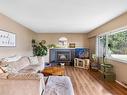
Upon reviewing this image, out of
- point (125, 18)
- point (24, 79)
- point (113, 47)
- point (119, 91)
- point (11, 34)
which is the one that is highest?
point (125, 18)

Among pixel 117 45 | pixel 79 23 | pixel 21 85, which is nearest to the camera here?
pixel 21 85

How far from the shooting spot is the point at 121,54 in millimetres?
5172

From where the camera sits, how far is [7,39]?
515 cm

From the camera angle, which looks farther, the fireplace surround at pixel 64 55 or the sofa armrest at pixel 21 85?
the fireplace surround at pixel 64 55

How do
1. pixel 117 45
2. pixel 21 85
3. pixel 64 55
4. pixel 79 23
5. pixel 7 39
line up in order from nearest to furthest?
pixel 21 85
pixel 7 39
pixel 117 45
pixel 79 23
pixel 64 55

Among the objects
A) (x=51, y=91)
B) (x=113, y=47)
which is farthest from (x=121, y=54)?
(x=51, y=91)

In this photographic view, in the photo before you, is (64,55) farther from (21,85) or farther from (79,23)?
(21,85)

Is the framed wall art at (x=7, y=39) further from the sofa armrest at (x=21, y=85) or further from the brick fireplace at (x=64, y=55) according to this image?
the brick fireplace at (x=64, y=55)

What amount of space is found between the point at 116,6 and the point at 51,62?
6918mm

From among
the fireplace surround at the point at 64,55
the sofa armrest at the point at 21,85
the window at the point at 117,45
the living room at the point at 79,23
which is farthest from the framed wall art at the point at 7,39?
the fireplace surround at the point at 64,55

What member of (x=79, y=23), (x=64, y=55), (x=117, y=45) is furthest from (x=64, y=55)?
(x=117, y=45)

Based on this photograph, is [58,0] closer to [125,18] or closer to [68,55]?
[125,18]

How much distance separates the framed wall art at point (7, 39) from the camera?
4.72m

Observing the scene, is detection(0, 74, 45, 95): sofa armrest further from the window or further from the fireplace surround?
the fireplace surround
